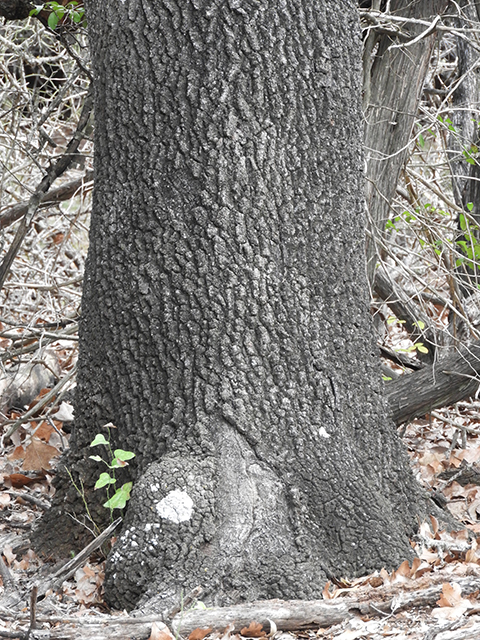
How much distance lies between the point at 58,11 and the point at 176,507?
2.59 m

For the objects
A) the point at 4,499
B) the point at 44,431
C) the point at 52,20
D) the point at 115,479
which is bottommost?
the point at 44,431

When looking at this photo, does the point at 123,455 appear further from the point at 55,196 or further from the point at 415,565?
the point at 55,196

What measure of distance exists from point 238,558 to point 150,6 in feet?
6.20

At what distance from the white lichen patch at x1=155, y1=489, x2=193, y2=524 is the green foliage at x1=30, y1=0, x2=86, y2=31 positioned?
8.17 feet

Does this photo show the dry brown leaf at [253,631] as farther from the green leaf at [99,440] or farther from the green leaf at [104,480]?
the green leaf at [99,440]

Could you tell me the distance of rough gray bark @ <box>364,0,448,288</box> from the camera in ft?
13.4

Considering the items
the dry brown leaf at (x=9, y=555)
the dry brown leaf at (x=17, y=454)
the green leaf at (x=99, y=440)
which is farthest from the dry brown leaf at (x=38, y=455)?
the green leaf at (x=99, y=440)

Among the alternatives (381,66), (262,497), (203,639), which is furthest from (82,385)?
→ (381,66)

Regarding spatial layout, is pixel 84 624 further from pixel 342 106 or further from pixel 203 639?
pixel 342 106

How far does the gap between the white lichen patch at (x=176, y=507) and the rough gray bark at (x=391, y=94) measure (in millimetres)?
2182

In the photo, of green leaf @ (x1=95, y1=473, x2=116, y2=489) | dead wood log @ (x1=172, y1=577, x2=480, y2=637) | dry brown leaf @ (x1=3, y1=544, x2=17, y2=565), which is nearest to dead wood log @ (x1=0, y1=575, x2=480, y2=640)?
dead wood log @ (x1=172, y1=577, x2=480, y2=637)

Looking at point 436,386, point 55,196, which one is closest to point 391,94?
point 436,386

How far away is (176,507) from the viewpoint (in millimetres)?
2295

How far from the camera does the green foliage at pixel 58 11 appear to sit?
11.5 feet
